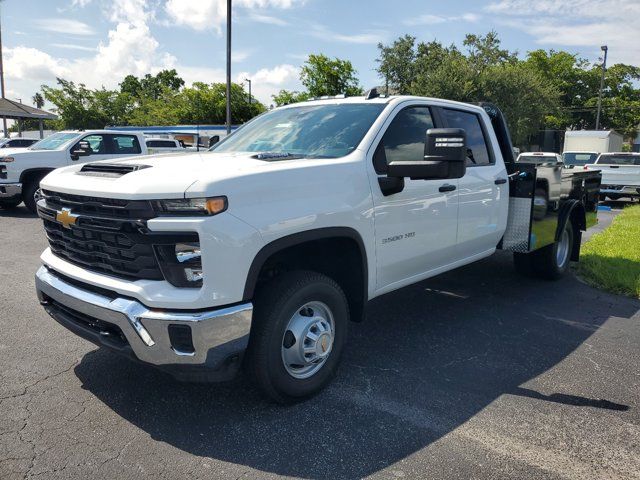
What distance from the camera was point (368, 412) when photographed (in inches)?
129

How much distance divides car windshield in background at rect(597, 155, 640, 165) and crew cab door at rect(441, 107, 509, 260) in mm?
14274

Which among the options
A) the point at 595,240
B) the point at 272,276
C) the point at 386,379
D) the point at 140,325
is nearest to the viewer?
the point at 140,325

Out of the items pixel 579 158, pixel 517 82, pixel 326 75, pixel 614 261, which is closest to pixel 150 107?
pixel 326 75

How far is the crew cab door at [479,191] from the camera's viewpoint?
4.67 metres

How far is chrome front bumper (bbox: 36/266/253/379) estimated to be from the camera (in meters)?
2.72

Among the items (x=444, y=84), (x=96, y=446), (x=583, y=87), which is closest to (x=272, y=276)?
(x=96, y=446)

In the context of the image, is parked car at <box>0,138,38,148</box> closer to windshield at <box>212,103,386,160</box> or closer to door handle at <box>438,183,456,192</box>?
windshield at <box>212,103,386,160</box>

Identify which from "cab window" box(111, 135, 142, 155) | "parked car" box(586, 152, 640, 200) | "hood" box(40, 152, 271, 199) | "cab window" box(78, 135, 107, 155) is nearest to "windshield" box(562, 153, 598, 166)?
"parked car" box(586, 152, 640, 200)

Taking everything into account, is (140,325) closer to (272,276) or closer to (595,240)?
(272,276)

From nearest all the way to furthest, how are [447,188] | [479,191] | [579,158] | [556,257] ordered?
[447,188] < [479,191] < [556,257] < [579,158]

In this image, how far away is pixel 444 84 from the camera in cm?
3650

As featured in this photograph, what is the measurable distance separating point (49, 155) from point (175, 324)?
35.0 feet

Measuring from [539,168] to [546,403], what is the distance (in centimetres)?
285

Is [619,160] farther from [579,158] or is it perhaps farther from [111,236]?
[111,236]
